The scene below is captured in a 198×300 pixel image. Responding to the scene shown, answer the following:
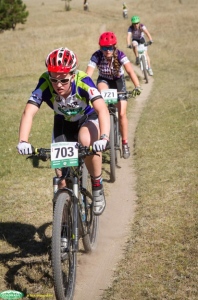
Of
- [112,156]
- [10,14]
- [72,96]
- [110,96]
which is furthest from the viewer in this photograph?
[10,14]

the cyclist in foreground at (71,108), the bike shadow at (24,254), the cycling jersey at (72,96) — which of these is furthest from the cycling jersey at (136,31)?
the cycling jersey at (72,96)

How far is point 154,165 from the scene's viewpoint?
8.49 metres

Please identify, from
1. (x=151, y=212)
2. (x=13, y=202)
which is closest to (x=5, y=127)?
(x=13, y=202)

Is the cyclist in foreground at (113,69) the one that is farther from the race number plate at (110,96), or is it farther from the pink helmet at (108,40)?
the race number plate at (110,96)

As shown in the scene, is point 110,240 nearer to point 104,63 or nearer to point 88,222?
point 88,222

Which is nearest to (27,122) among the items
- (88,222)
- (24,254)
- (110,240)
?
(88,222)

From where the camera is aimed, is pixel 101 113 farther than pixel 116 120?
No

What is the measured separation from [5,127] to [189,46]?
57.4ft

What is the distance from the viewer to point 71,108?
5020 mm

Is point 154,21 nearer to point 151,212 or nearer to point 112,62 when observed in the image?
point 112,62

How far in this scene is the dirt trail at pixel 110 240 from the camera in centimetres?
477

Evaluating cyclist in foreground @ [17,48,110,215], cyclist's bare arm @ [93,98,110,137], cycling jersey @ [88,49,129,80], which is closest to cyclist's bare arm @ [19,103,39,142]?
cyclist in foreground @ [17,48,110,215]

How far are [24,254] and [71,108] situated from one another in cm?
175

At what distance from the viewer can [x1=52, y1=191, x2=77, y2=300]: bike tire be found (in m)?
3.91
